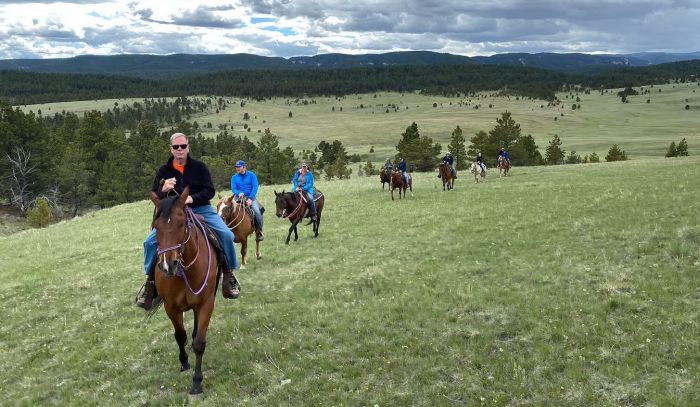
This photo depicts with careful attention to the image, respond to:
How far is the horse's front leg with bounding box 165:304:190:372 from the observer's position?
8.55 meters

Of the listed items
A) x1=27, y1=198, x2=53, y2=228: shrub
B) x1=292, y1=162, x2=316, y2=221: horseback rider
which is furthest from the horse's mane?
x1=27, y1=198, x2=53, y2=228: shrub

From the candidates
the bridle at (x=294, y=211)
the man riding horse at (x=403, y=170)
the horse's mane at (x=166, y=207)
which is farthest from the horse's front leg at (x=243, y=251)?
the man riding horse at (x=403, y=170)

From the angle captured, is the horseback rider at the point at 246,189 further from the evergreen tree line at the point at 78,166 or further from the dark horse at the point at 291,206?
the evergreen tree line at the point at 78,166

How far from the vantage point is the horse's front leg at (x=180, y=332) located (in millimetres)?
8549

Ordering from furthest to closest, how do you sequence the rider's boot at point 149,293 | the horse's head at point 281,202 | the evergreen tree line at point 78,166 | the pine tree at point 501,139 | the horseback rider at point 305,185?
the pine tree at point 501,139
the evergreen tree line at point 78,166
the horseback rider at point 305,185
the horse's head at point 281,202
the rider's boot at point 149,293

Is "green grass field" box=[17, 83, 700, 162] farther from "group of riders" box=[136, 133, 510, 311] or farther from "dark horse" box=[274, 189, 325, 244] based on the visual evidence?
"group of riders" box=[136, 133, 510, 311]

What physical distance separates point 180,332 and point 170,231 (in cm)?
291

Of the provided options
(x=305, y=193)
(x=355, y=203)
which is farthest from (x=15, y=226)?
(x=305, y=193)

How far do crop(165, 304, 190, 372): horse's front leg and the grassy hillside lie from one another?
42 cm

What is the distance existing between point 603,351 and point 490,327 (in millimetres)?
2188

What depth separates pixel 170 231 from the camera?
6.96 m

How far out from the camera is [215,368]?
9234 mm

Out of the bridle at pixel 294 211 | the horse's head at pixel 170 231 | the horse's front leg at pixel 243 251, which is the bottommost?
the horse's front leg at pixel 243 251

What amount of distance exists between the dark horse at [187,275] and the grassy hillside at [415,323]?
934 millimetres
